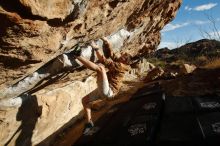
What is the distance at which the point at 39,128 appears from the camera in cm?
579

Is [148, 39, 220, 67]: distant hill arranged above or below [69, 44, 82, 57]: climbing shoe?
above

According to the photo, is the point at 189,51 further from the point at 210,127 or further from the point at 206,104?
the point at 210,127

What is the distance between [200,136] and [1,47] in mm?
2457

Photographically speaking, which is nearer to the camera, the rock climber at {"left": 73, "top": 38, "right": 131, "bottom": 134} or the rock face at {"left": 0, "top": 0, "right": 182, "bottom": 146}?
the rock face at {"left": 0, "top": 0, "right": 182, "bottom": 146}

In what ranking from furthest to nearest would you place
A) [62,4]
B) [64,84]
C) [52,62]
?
[64,84], [52,62], [62,4]

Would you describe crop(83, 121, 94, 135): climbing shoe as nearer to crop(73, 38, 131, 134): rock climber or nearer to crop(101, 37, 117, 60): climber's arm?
crop(73, 38, 131, 134): rock climber

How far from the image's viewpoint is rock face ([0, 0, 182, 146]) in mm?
2730

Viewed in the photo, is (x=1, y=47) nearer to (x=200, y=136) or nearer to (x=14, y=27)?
(x=14, y=27)

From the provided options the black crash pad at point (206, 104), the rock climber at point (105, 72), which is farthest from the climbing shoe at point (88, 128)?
the black crash pad at point (206, 104)

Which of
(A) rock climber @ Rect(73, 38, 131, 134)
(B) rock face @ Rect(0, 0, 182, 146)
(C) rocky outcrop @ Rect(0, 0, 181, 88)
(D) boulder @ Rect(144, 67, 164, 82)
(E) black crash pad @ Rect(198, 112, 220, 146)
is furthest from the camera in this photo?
(D) boulder @ Rect(144, 67, 164, 82)

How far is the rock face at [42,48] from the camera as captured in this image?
8.96 feet

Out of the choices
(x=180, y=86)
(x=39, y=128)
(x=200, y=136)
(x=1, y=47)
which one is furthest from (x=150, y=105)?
(x=180, y=86)

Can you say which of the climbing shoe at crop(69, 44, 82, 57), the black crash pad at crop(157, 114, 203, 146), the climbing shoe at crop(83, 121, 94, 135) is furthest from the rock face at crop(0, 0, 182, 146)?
the black crash pad at crop(157, 114, 203, 146)

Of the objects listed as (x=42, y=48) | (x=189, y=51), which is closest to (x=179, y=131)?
(x=42, y=48)
